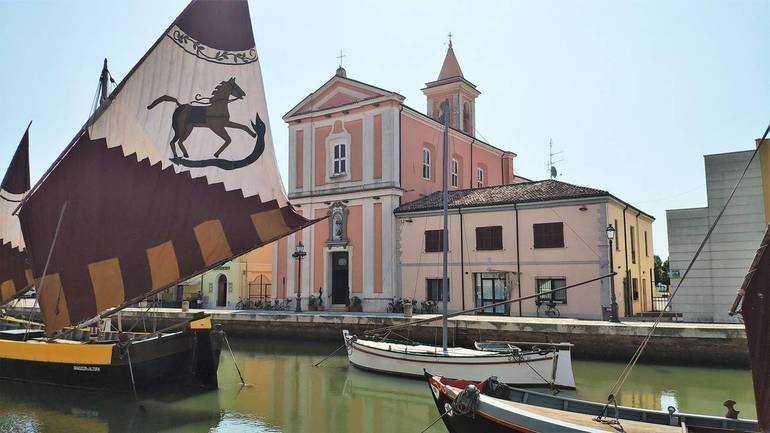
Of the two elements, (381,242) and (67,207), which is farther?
(381,242)

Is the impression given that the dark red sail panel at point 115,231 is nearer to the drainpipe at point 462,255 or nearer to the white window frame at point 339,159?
the drainpipe at point 462,255

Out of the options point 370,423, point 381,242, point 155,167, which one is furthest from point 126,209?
point 381,242

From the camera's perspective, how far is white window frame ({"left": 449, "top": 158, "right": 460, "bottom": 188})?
35.2m

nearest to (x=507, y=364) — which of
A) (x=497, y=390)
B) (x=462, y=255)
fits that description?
(x=497, y=390)

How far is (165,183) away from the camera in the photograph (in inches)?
539

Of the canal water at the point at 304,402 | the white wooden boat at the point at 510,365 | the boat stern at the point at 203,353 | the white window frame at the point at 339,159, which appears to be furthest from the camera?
the white window frame at the point at 339,159

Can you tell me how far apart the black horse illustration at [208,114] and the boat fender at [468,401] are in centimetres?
854

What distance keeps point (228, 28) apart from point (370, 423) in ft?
33.7

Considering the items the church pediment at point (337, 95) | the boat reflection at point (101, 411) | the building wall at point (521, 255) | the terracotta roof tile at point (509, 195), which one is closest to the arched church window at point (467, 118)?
the terracotta roof tile at point (509, 195)

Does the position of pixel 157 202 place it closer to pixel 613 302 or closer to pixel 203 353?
pixel 203 353

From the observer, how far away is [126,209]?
13.1 meters

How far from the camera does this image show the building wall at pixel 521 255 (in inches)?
979

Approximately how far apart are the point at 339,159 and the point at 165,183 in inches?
744

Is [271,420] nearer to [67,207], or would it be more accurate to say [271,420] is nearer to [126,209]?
[126,209]
